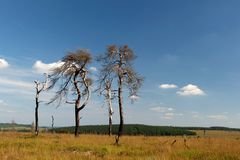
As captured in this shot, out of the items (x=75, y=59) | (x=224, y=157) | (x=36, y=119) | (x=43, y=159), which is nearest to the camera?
(x=43, y=159)

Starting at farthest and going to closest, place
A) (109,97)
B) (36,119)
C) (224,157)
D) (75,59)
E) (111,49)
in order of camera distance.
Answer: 1. (36,119)
2. (75,59)
3. (109,97)
4. (111,49)
5. (224,157)

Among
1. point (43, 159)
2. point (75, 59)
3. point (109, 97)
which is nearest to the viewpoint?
point (43, 159)

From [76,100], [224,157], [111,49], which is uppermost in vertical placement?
[111,49]

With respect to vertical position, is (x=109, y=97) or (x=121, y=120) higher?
(x=109, y=97)

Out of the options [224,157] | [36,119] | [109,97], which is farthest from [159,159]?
[36,119]

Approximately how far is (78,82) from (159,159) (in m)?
22.7

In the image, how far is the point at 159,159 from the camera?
12234 mm

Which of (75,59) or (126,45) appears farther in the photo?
(75,59)

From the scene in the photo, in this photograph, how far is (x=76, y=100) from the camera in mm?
33750

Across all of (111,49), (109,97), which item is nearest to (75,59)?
(109,97)

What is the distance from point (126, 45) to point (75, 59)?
8.20m

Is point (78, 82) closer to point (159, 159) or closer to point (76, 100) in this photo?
point (76, 100)

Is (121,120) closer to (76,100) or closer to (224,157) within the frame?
(76,100)

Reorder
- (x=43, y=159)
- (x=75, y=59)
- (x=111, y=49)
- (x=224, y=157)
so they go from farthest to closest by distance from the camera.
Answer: (x=75, y=59) → (x=111, y=49) → (x=224, y=157) → (x=43, y=159)
